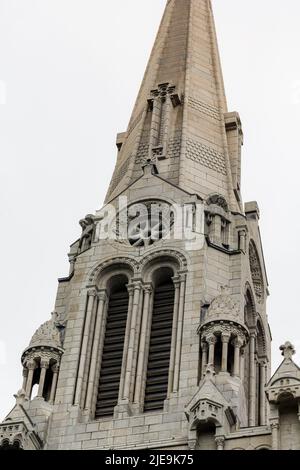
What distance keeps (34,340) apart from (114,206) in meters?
7.85

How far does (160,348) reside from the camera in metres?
57.6

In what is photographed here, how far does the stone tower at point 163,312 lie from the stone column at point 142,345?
5 cm

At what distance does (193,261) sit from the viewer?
59750 millimetres

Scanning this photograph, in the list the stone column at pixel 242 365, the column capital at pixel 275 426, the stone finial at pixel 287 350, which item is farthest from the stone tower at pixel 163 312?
the stone finial at pixel 287 350

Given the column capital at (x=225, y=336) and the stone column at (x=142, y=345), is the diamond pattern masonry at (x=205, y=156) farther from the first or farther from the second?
the column capital at (x=225, y=336)

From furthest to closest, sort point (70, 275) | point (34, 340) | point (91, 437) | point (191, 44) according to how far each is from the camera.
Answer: point (191, 44) < point (70, 275) < point (34, 340) < point (91, 437)

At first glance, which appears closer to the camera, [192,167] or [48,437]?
[48,437]

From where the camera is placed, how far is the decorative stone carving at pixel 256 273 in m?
64.8

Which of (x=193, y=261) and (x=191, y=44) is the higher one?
(x=191, y=44)

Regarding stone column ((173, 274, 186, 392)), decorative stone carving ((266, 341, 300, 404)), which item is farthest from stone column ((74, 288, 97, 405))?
decorative stone carving ((266, 341, 300, 404))

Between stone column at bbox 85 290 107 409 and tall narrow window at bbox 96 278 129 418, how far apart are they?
1.01 ft
